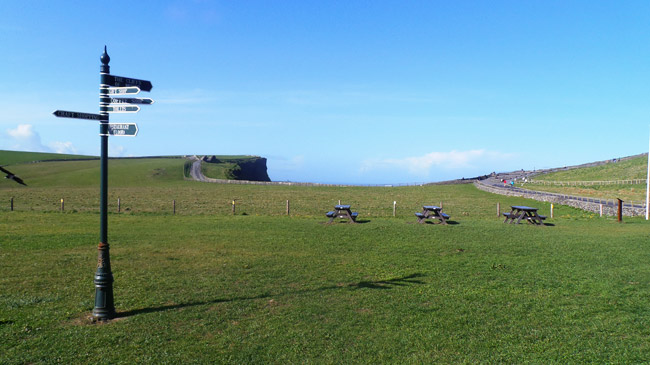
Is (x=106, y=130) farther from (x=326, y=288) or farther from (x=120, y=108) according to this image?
(x=326, y=288)

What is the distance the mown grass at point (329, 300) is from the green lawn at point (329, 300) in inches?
1.3

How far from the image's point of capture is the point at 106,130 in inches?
296

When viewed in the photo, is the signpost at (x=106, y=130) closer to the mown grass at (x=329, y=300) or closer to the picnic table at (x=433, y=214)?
the mown grass at (x=329, y=300)

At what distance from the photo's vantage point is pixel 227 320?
24.1 ft

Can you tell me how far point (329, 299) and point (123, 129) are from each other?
4887 mm

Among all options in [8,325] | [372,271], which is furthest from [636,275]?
[8,325]

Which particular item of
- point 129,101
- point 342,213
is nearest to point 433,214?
point 342,213

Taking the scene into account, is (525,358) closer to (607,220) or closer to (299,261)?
(299,261)

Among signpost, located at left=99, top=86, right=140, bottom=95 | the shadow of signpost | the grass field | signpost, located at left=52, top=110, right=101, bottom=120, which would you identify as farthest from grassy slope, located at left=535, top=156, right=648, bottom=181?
signpost, located at left=52, top=110, right=101, bottom=120

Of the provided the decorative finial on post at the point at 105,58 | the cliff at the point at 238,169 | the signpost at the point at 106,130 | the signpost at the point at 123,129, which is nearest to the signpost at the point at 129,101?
the signpost at the point at 106,130

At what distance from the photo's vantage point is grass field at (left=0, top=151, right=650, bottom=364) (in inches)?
241

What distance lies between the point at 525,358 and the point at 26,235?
1772 cm

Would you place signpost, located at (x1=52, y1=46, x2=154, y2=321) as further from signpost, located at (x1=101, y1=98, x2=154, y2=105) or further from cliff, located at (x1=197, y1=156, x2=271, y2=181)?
cliff, located at (x1=197, y1=156, x2=271, y2=181)

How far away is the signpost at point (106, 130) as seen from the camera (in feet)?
24.0
